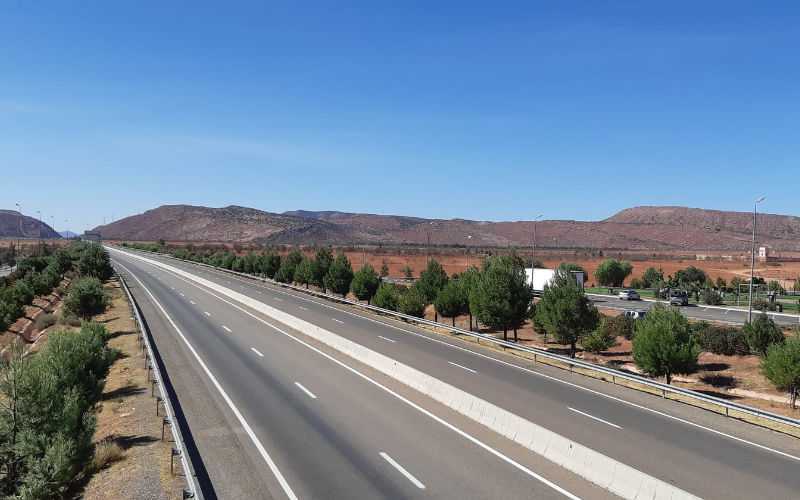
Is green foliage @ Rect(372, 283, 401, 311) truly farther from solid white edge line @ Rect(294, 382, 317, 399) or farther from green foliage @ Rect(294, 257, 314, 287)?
solid white edge line @ Rect(294, 382, 317, 399)

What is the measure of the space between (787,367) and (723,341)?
13.1 m

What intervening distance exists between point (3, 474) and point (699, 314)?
5471 cm

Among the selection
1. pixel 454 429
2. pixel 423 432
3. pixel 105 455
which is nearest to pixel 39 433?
pixel 105 455

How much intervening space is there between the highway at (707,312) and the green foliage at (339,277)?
26.1 metres

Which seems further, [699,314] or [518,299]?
[699,314]

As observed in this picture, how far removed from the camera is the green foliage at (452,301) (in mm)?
47062

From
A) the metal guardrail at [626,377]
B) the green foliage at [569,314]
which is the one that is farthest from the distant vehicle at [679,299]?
the metal guardrail at [626,377]

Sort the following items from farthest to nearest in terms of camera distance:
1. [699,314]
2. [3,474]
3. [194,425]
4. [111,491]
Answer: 1. [699,314]
2. [194,425]
3. [3,474]
4. [111,491]

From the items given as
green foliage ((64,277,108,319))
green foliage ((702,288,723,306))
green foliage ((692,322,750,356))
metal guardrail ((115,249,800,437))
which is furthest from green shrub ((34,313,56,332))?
green foliage ((702,288,723,306))

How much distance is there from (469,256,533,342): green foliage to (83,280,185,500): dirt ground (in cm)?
2132

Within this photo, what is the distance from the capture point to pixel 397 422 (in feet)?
55.4

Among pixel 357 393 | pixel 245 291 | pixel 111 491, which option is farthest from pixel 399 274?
pixel 111 491

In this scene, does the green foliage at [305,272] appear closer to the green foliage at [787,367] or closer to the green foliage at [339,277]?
the green foliage at [339,277]

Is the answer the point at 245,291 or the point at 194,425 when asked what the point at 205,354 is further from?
the point at 245,291
